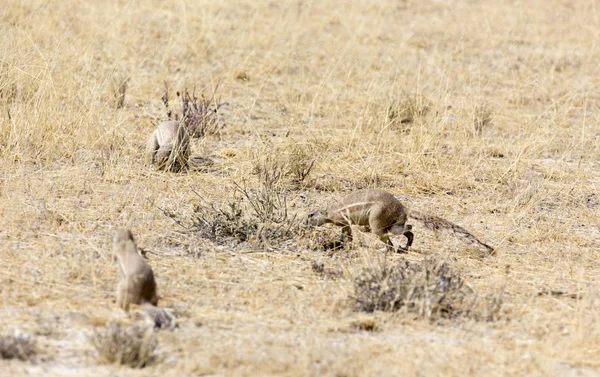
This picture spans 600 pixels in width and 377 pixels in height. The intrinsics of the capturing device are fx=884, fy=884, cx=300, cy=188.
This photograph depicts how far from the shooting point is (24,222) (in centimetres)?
636

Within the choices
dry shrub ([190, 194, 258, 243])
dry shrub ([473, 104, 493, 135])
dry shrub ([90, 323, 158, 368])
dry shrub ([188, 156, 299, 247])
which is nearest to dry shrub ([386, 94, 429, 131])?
dry shrub ([473, 104, 493, 135])

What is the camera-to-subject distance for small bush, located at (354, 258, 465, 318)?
17.3 ft

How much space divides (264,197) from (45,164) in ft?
7.48

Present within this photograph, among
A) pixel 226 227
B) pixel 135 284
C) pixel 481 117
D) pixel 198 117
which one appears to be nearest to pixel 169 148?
pixel 198 117

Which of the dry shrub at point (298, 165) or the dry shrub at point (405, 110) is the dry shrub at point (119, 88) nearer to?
the dry shrub at point (298, 165)

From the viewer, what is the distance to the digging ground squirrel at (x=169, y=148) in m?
8.02

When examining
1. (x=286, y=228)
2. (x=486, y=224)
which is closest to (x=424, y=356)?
(x=286, y=228)

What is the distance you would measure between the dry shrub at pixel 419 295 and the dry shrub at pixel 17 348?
1.91 metres

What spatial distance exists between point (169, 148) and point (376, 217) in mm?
2473

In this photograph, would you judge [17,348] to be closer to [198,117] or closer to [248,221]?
[248,221]

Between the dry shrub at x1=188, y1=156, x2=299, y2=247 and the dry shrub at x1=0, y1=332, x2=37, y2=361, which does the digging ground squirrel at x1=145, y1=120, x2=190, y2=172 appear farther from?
the dry shrub at x1=0, y1=332, x2=37, y2=361

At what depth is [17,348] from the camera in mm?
4371

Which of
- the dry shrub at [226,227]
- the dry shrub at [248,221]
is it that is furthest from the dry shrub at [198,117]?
the dry shrub at [226,227]

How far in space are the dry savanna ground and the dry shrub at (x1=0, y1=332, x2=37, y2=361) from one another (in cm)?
1
